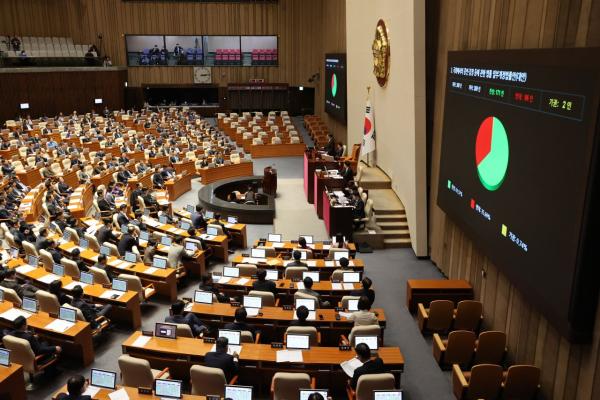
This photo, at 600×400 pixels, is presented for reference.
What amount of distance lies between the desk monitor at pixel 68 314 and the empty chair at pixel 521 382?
→ 6.32 metres

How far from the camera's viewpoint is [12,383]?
666 centimetres

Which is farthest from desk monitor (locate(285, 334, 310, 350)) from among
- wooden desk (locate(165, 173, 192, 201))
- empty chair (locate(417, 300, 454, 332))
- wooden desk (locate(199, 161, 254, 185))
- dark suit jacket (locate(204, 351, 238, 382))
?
wooden desk (locate(199, 161, 254, 185))

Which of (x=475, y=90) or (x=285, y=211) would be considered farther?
(x=285, y=211)

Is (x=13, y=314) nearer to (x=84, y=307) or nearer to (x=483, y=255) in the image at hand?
(x=84, y=307)

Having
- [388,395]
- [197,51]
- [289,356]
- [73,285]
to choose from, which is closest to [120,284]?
[73,285]

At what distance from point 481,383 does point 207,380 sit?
3545 millimetres

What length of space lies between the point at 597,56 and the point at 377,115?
11837 mm

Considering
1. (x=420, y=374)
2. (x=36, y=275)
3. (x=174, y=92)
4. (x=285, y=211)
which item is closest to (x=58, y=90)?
(x=174, y=92)

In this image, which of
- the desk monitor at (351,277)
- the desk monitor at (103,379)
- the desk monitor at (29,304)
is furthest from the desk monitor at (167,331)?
the desk monitor at (351,277)

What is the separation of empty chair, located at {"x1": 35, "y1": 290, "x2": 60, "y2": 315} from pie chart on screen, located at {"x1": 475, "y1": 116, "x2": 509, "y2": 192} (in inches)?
284

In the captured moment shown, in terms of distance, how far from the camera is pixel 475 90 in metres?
8.81

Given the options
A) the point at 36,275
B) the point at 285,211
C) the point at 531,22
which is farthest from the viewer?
the point at 285,211

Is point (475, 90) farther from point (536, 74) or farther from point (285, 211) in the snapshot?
point (285, 211)

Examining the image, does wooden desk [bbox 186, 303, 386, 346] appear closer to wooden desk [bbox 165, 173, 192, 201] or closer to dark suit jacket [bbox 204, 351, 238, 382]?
dark suit jacket [bbox 204, 351, 238, 382]
